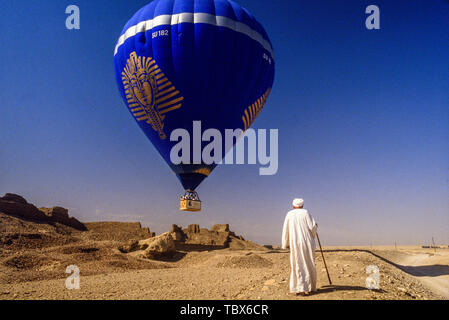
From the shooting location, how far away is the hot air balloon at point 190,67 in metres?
16.6

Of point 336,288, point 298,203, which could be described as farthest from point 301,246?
point 336,288

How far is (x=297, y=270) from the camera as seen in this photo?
631 cm

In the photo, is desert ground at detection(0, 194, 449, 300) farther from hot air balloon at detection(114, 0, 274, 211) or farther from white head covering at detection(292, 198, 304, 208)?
hot air balloon at detection(114, 0, 274, 211)

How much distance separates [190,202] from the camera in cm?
1762

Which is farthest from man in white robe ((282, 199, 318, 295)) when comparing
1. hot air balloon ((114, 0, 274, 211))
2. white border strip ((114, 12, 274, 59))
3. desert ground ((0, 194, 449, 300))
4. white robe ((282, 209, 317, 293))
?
white border strip ((114, 12, 274, 59))

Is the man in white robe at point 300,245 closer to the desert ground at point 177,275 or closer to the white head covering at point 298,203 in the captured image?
the white head covering at point 298,203

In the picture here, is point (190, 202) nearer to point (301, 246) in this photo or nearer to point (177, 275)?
point (177, 275)

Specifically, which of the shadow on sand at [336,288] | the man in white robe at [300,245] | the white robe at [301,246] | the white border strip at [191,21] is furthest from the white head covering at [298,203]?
the white border strip at [191,21]

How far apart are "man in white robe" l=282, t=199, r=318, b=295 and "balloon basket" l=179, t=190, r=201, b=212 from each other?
1122 cm

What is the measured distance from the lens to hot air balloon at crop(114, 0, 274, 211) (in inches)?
653

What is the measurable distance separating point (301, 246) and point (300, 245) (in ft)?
0.09
